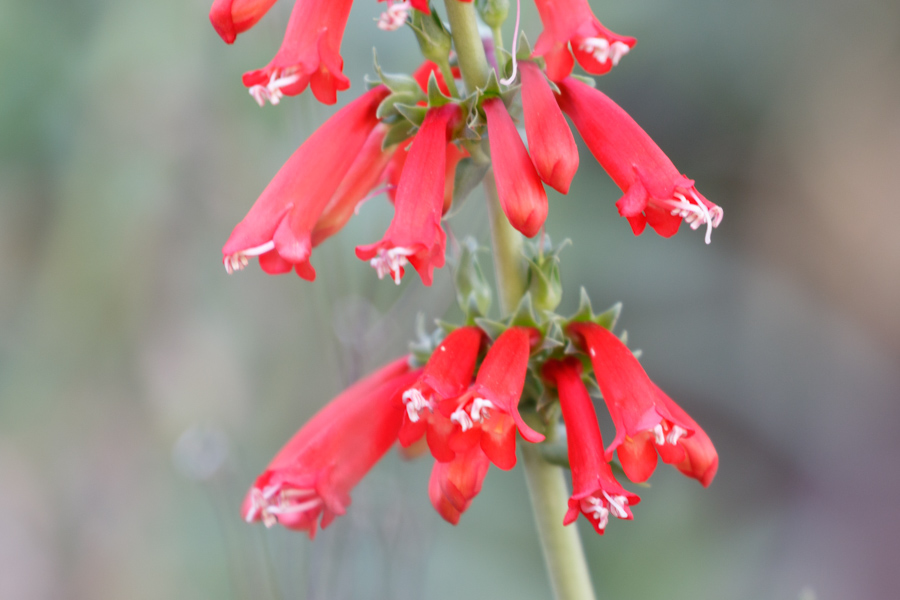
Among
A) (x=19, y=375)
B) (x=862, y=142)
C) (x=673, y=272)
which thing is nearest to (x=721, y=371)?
(x=673, y=272)

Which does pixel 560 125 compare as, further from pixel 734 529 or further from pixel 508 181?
pixel 734 529

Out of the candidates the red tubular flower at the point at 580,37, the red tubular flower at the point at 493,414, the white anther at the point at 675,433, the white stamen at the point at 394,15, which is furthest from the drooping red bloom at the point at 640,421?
the white stamen at the point at 394,15

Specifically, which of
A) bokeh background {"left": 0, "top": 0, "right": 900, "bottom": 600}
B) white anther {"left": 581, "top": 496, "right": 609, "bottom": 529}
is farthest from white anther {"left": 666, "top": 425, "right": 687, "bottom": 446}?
bokeh background {"left": 0, "top": 0, "right": 900, "bottom": 600}

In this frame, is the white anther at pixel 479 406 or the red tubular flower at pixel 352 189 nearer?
the white anther at pixel 479 406

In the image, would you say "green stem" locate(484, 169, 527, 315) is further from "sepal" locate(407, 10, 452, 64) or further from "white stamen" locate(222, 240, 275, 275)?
"white stamen" locate(222, 240, 275, 275)

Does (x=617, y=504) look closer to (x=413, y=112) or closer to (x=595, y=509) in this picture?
(x=595, y=509)

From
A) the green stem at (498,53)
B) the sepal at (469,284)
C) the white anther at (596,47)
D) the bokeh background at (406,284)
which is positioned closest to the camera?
the white anther at (596,47)

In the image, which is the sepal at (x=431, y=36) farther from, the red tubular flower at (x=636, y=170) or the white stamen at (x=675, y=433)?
the white stamen at (x=675, y=433)

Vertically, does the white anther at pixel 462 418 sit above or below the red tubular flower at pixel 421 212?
below
